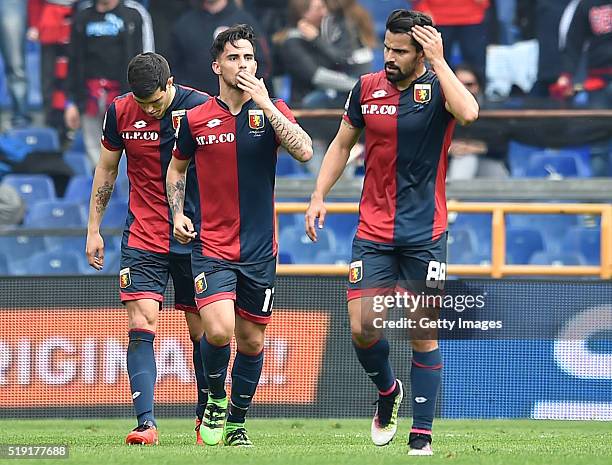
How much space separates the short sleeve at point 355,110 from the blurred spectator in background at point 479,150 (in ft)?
23.5

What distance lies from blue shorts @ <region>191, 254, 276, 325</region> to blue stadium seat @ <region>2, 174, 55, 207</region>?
7.75 metres

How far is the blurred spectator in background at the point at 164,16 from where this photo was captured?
1488 cm

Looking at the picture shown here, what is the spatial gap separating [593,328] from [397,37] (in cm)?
414

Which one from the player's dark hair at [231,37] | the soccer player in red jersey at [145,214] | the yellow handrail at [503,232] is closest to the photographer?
the player's dark hair at [231,37]

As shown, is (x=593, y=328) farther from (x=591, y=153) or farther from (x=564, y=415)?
(x=591, y=153)

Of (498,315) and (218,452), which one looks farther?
(498,315)

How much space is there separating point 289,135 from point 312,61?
733 centimetres

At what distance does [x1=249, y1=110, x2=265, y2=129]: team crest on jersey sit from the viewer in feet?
24.4

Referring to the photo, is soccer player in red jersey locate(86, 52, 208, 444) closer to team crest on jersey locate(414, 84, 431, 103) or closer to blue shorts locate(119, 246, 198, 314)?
blue shorts locate(119, 246, 198, 314)

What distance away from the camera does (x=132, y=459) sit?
20.7 feet

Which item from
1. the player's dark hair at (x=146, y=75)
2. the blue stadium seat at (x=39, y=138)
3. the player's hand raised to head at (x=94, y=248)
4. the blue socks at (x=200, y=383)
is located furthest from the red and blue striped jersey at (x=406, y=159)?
the blue stadium seat at (x=39, y=138)

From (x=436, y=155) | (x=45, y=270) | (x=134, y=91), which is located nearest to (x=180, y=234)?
(x=134, y=91)

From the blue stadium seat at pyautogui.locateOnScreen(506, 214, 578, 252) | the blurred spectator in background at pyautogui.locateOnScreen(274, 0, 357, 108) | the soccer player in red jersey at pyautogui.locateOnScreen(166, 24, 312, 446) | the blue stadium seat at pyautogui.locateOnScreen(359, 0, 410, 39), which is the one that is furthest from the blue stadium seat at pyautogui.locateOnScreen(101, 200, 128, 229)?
the soccer player in red jersey at pyautogui.locateOnScreen(166, 24, 312, 446)

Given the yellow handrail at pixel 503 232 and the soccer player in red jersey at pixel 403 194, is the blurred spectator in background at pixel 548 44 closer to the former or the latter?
the yellow handrail at pixel 503 232
